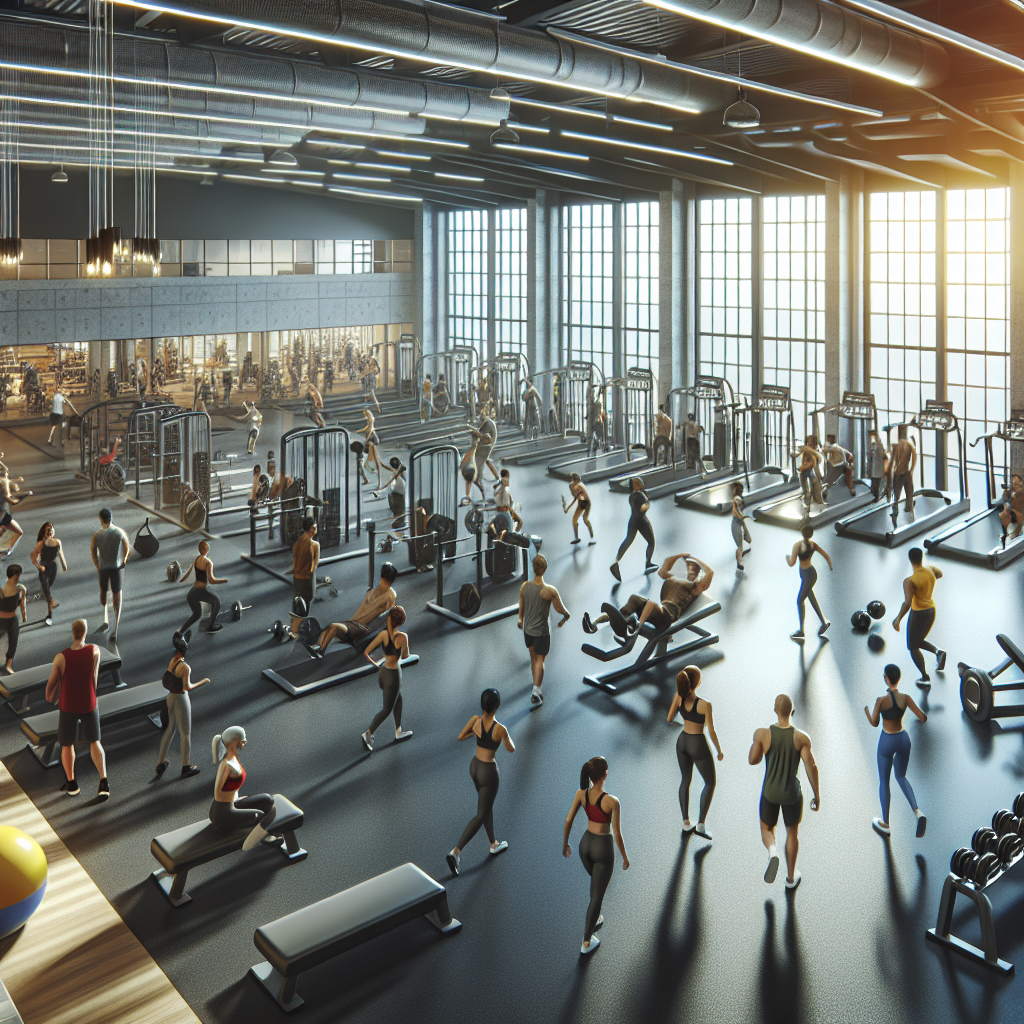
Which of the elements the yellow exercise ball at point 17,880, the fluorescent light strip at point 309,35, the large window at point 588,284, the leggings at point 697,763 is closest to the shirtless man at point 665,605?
the leggings at point 697,763

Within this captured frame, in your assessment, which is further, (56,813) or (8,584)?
(8,584)

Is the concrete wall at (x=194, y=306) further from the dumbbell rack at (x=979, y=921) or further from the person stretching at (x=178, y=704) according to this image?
the dumbbell rack at (x=979, y=921)

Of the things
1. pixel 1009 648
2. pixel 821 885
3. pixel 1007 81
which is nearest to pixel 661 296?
pixel 1007 81

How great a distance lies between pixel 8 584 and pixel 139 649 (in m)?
1.68

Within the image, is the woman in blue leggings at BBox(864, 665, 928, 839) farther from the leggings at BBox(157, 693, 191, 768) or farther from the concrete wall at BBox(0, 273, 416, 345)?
the concrete wall at BBox(0, 273, 416, 345)

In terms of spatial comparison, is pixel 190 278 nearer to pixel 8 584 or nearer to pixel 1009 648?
pixel 8 584

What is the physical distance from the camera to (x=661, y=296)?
2347 centimetres

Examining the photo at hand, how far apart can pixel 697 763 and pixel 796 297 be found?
16.7 m

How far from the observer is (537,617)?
988 cm

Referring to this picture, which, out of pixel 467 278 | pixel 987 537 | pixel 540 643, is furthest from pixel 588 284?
pixel 540 643

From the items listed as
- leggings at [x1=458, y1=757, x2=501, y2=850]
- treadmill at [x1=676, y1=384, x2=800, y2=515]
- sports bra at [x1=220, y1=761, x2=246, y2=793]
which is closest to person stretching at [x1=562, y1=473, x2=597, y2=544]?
treadmill at [x1=676, y1=384, x2=800, y2=515]

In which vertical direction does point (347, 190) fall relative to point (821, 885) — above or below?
above

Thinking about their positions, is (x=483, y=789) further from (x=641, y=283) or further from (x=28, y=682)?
(x=641, y=283)

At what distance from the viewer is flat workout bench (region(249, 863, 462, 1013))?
5836 mm
